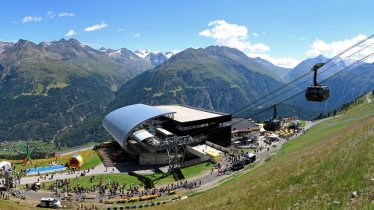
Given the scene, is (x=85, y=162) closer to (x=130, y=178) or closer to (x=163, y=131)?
(x=163, y=131)

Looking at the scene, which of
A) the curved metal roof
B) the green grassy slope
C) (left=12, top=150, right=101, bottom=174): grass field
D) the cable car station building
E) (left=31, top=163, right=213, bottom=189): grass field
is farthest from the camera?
the curved metal roof

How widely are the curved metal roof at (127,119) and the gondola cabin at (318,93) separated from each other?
66.8 m

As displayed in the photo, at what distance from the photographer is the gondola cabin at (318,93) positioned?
102 feet

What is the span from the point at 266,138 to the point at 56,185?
65.9m

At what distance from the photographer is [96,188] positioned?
6944cm

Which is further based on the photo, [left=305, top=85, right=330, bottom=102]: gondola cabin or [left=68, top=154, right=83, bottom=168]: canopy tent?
[left=68, top=154, right=83, bottom=168]: canopy tent

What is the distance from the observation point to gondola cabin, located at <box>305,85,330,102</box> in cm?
3108

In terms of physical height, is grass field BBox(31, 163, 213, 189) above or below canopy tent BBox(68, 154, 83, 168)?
below

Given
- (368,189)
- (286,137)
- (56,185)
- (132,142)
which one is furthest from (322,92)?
(286,137)

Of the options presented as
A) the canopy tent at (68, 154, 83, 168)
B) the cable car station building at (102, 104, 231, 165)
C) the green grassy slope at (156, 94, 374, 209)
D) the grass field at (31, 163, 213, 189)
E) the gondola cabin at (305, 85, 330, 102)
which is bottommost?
the grass field at (31, 163, 213, 189)

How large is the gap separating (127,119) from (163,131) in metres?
13.3

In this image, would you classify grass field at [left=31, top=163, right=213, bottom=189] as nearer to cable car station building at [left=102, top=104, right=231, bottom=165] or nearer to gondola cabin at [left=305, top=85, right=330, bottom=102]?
cable car station building at [left=102, top=104, right=231, bottom=165]

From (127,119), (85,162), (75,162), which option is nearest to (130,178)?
(75,162)

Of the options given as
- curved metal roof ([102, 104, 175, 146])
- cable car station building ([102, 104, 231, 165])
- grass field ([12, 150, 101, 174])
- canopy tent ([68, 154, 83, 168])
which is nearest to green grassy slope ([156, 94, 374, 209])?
cable car station building ([102, 104, 231, 165])
